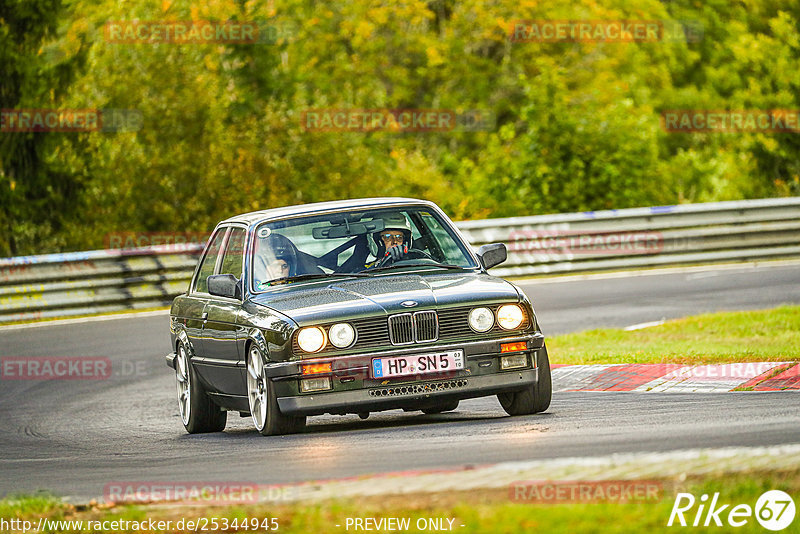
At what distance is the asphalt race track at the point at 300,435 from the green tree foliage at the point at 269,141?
10111 millimetres

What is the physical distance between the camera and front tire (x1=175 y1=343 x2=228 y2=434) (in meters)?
10.9

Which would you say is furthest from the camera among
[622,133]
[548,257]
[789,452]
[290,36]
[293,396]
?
[290,36]

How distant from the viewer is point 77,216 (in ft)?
87.6

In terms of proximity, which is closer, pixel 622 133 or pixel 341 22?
pixel 622 133

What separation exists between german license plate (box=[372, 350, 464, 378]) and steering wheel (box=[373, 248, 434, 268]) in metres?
1.22

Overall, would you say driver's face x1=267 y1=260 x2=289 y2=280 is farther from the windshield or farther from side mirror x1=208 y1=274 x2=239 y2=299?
side mirror x1=208 y1=274 x2=239 y2=299

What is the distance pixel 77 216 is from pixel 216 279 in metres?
17.1

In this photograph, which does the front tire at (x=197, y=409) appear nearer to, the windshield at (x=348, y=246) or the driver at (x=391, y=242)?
the windshield at (x=348, y=246)

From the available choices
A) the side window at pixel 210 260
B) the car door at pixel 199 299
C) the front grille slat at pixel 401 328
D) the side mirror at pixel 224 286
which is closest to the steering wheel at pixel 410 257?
the side mirror at pixel 224 286

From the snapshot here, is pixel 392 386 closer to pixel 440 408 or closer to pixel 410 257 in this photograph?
pixel 410 257

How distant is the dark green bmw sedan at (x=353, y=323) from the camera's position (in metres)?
9.13

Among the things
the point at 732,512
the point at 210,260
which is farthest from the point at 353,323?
the point at 732,512

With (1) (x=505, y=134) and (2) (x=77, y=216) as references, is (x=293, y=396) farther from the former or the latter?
(1) (x=505, y=134)

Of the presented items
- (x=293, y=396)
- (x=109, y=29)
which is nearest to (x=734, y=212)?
(x=109, y=29)
